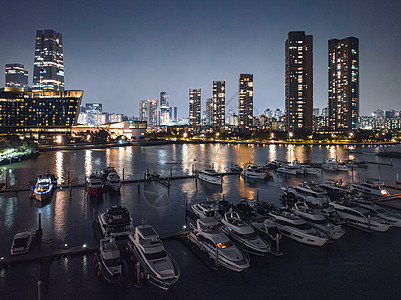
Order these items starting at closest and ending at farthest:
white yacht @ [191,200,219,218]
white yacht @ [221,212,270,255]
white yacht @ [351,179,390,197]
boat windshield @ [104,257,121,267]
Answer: boat windshield @ [104,257,121,267] → white yacht @ [221,212,270,255] → white yacht @ [191,200,219,218] → white yacht @ [351,179,390,197]

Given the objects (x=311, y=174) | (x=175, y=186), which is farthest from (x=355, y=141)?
(x=175, y=186)

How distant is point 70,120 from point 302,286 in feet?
537

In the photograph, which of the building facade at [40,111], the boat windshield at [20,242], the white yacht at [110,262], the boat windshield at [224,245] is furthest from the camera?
the building facade at [40,111]

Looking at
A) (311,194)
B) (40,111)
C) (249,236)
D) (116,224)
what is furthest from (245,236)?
(40,111)

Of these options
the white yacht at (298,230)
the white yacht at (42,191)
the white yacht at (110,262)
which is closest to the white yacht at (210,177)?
the white yacht at (298,230)

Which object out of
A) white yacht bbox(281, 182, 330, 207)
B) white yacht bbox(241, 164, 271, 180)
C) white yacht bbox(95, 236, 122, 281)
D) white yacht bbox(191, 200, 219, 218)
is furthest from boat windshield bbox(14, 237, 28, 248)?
white yacht bbox(241, 164, 271, 180)

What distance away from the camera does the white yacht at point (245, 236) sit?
13.8 meters

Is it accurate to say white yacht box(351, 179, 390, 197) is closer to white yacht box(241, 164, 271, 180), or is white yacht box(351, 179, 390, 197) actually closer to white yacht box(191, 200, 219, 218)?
white yacht box(241, 164, 271, 180)

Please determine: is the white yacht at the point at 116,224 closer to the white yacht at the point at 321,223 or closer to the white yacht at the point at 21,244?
the white yacht at the point at 21,244

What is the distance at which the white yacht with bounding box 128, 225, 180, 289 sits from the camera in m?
11.0

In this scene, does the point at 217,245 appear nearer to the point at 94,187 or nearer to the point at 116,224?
the point at 116,224

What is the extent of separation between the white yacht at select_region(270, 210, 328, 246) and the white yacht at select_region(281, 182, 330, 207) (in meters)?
5.26

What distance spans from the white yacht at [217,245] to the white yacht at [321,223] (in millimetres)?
6294

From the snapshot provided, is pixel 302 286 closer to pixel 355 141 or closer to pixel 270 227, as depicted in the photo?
pixel 270 227
